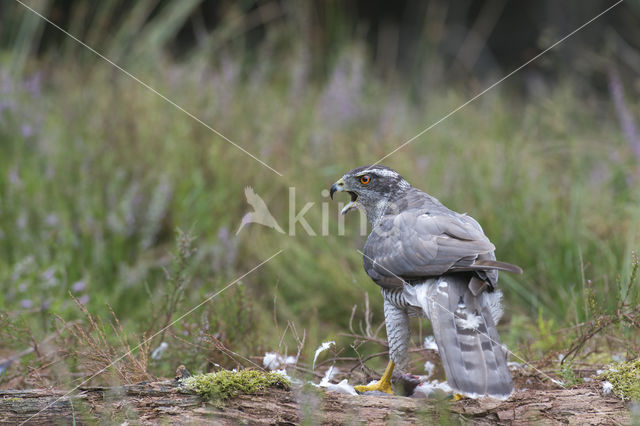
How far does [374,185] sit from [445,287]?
2.90 ft

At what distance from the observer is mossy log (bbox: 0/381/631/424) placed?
87.7 inches

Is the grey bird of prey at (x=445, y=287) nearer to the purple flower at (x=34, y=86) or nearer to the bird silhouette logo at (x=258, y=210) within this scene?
the bird silhouette logo at (x=258, y=210)

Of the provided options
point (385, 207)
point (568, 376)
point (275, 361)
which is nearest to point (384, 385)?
point (275, 361)

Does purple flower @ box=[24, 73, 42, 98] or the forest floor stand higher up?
purple flower @ box=[24, 73, 42, 98]

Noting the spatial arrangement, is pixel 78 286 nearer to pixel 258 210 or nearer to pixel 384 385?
pixel 258 210

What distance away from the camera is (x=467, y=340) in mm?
2396

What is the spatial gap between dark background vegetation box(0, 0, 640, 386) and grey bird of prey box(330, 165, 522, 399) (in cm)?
51

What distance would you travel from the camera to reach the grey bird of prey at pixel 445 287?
231 centimetres

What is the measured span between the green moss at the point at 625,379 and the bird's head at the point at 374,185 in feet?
4.23

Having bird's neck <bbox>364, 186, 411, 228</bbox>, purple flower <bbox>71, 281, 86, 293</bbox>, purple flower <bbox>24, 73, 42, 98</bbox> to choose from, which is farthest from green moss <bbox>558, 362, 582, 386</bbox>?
purple flower <bbox>24, 73, 42, 98</bbox>

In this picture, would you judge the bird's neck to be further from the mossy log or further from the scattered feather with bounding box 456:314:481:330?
the mossy log

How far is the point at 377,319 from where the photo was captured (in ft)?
15.0

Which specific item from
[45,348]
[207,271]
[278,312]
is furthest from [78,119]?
[45,348]

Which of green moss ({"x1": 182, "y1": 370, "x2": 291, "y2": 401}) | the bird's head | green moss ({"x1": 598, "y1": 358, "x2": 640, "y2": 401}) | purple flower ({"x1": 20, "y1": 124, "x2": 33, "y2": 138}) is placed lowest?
green moss ({"x1": 182, "y1": 370, "x2": 291, "y2": 401})
